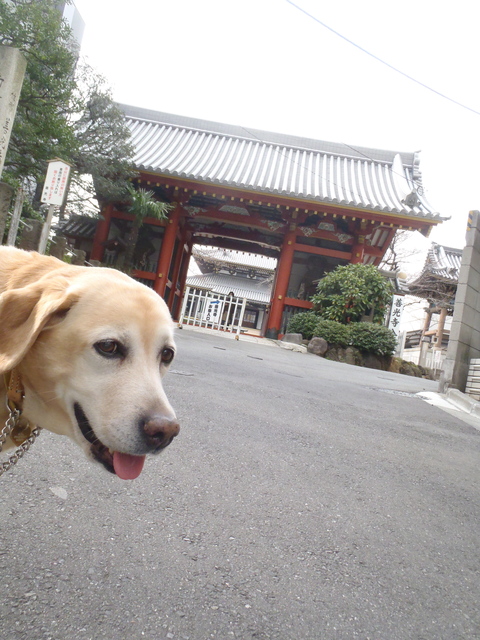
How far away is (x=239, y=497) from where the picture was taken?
2350 millimetres

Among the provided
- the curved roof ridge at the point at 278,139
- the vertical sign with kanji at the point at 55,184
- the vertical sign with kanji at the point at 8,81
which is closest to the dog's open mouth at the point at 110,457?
the vertical sign with kanji at the point at 8,81

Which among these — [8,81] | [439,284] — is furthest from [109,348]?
[439,284]

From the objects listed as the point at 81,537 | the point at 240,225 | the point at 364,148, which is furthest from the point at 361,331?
the point at 81,537

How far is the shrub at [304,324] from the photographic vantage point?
1478cm

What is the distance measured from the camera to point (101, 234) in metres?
16.2

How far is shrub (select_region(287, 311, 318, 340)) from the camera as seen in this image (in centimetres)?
1478

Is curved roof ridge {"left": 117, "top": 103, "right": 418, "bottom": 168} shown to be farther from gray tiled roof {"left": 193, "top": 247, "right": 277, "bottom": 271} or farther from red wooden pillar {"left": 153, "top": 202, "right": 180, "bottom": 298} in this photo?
gray tiled roof {"left": 193, "top": 247, "right": 277, "bottom": 271}

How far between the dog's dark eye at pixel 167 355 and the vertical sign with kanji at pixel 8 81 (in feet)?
16.6

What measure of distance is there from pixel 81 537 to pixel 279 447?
179 cm

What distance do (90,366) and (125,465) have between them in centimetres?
33

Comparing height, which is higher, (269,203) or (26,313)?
(269,203)

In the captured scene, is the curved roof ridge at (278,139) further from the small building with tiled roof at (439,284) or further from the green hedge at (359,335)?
the green hedge at (359,335)

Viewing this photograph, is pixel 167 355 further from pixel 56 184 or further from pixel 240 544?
pixel 56 184

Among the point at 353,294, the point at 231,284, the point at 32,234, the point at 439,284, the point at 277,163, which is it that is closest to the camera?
the point at 32,234
